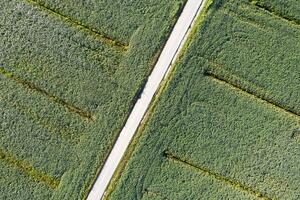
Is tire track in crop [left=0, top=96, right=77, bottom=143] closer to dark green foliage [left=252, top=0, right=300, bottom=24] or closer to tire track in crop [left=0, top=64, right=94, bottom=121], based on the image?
tire track in crop [left=0, top=64, right=94, bottom=121]

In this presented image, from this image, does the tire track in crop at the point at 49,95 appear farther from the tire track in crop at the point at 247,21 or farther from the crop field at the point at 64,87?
the tire track in crop at the point at 247,21

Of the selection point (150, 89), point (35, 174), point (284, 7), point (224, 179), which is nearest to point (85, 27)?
point (150, 89)

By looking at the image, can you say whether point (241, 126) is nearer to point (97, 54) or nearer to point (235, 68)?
point (235, 68)

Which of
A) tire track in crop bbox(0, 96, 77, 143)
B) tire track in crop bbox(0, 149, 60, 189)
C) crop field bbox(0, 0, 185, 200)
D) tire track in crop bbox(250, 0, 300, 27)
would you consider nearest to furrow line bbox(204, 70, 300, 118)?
crop field bbox(0, 0, 185, 200)

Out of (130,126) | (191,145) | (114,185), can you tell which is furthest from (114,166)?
(191,145)

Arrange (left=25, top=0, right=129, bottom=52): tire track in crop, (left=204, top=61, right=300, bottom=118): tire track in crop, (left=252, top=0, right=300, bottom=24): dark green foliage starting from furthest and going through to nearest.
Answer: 1. (left=25, top=0, right=129, bottom=52): tire track in crop
2. (left=204, top=61, right=300, bottom=118): tire track in crop
3. (left=252, top=0, right=300, bottom=24): dark green foliage

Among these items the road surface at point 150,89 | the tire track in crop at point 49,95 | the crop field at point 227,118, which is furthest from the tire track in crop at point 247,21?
the tire track in crop at point 49,95
